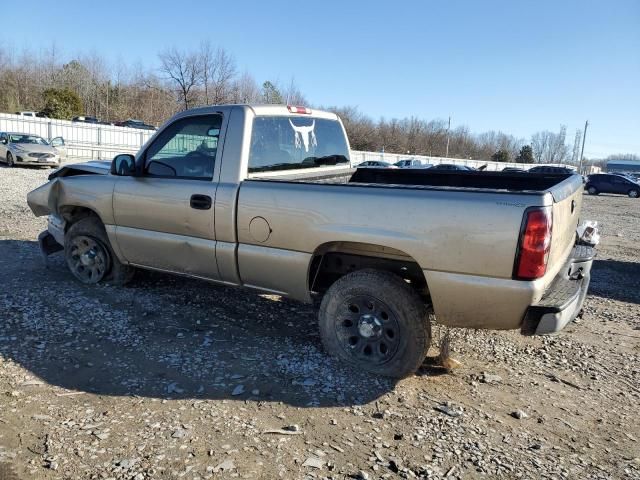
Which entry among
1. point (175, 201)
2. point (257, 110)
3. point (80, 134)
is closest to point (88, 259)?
point (175, 201)

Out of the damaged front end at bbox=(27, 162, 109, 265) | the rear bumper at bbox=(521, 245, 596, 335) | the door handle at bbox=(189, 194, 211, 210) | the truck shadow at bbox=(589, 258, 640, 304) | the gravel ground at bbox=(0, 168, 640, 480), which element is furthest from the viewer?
the truck shadow at bbox=(589, 258, 640, 304)

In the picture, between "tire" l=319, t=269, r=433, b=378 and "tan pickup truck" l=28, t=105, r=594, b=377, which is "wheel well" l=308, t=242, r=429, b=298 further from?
"tire" l=319, t=269, r=433, b=378

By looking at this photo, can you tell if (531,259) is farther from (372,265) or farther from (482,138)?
(482,138)

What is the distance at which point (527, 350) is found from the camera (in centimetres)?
443

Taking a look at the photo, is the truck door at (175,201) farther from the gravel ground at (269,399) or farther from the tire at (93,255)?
the gravel ground at (269,399)

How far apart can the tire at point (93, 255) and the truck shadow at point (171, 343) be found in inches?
5.3

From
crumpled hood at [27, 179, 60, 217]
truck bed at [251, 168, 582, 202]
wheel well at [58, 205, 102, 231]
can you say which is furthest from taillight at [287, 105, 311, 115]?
crumpled hood at [27, 179, 60, 217]

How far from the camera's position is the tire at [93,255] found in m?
5.30

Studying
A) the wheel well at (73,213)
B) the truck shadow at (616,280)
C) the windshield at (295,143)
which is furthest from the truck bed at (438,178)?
the truck shadow at (616,280)

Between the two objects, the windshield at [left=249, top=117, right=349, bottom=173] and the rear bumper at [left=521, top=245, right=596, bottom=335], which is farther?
the windshield at [left=249, top=117, right=349, bottom=173]

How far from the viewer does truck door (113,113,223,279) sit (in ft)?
14.1

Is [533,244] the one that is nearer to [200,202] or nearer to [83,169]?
[200,202]

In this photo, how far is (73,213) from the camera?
5609mm

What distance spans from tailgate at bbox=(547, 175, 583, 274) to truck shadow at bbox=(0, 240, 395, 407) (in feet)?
5.01
